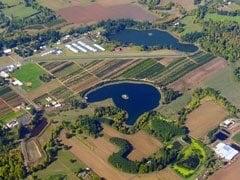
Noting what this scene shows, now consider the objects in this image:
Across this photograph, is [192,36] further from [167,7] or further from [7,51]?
[7,51]

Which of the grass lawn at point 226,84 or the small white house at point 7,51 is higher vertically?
the grass lawn at point 226,84

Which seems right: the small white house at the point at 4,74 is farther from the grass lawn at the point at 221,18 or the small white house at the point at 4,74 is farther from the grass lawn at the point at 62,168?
the grass lawn at the point at 221,18

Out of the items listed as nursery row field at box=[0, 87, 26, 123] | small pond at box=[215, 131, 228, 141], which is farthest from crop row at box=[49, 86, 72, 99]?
small pond at box=[215, 131, 228, 141]

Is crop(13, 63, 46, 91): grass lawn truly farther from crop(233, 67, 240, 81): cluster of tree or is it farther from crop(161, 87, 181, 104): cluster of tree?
crop(233, 67, 240, 81): cluster of tree

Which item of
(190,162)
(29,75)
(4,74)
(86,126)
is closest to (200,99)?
(190,162)

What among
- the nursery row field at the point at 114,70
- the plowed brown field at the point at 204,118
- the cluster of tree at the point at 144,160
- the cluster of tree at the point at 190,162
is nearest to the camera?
the cluster of tree at the point at 144,160

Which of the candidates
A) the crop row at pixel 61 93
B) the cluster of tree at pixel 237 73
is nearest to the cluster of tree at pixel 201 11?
the cluster of tree at pixel 237 73
